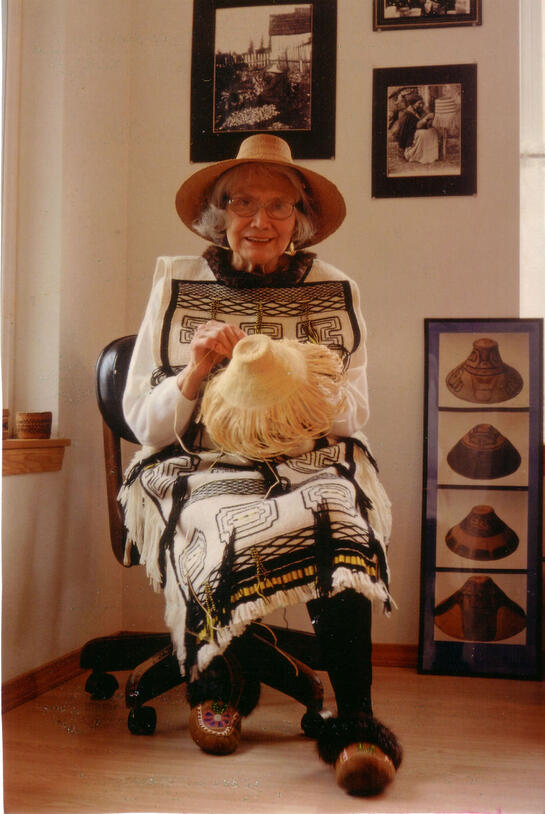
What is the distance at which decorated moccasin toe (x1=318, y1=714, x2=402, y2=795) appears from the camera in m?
1.17

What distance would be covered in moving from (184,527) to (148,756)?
38 centimetres

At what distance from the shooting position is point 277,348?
3.94ft

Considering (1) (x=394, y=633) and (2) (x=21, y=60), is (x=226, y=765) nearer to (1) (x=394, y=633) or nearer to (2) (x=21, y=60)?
(1) (x=394, y=633)

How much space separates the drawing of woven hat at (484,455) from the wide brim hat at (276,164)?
444 millimetres

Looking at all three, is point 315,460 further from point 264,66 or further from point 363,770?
point 264,66

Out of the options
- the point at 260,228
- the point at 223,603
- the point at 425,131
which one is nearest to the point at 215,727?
the point at 223,603

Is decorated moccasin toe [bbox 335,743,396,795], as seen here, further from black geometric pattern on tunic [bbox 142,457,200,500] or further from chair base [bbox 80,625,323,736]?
black geometric pattern on tunic [bbox 142,457,200,500]

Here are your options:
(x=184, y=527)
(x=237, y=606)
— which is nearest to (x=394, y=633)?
(x=237, y=606)

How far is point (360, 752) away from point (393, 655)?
197mm

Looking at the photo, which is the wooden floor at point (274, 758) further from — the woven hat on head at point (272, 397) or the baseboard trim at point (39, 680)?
the woven hat on head at point (272, 397)

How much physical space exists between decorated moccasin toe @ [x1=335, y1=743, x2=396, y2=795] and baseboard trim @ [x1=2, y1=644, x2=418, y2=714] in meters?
0.17

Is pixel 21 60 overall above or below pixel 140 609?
above

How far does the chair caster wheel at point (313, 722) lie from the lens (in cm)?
124

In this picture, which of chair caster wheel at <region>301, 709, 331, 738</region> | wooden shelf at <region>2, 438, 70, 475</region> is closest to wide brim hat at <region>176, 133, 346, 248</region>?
wooden shelf at <region>2, 438, 70, 475</region>
